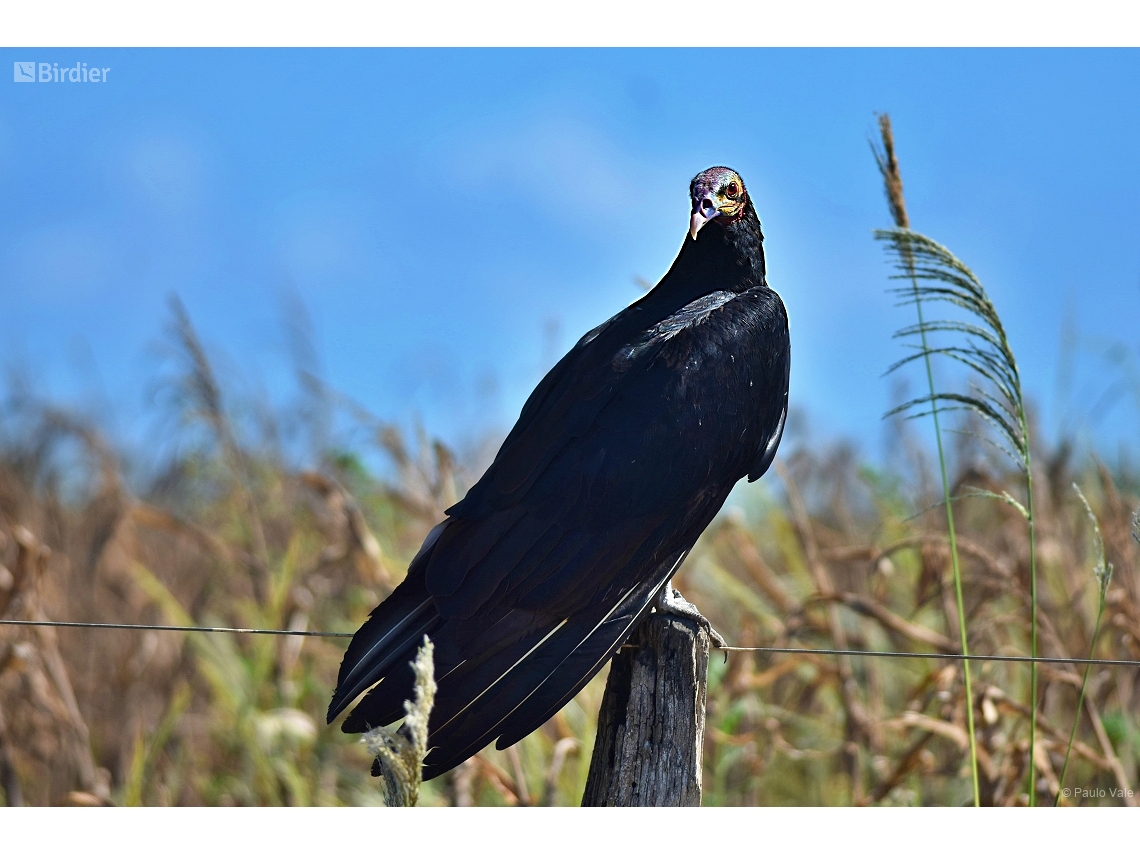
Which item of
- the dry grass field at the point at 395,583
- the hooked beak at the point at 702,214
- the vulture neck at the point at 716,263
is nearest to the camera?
the hooked beak at the point at 702,214

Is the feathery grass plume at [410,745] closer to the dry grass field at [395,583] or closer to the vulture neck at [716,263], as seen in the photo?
the dry grass field at [395,583]

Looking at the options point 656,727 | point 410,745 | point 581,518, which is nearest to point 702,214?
point 581,518

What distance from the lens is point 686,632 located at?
1705 millimetres

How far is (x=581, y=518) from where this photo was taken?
1924 millimetres

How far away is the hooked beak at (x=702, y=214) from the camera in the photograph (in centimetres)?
235

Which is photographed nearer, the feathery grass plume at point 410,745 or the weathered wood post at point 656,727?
the feathery grass plume at point 410,745

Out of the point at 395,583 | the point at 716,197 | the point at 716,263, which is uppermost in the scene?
the point at 716,197

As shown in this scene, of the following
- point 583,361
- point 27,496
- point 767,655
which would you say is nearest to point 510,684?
point 583,361

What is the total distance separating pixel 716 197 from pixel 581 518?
943 mm

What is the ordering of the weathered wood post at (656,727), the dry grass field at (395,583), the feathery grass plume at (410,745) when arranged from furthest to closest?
1. the dry grass field at (395,583)
2. the weathered wood post at (656,727)
3. the feathery grass plume at (410,745)

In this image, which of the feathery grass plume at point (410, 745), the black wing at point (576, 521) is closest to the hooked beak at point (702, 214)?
the black wing at point (576, 521)

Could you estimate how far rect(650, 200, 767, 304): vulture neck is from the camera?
2473 millimetres

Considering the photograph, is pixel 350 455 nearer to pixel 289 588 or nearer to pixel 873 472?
pixel 289 588

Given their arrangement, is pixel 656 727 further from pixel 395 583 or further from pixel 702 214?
pixel 395 583
